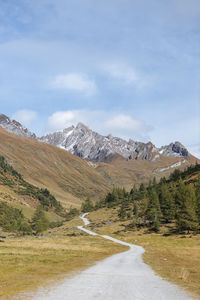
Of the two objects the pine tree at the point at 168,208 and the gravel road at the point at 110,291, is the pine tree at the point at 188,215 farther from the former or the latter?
the gravel road at the point at 110,291

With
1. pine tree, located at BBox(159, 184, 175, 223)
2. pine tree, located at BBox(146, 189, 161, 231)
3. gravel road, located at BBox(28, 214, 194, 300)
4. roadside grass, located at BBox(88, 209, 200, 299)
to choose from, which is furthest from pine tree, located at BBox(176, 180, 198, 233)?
gravel road, located at BBox(28, 214, 194, 300)

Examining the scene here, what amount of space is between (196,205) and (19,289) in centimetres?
8478

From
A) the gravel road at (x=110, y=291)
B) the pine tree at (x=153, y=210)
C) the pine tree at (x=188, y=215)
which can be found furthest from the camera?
the pine tree at (x=153, y=210)

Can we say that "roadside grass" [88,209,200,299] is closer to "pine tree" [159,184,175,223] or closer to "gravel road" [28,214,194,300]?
"gravel road" [28,214,194,300]

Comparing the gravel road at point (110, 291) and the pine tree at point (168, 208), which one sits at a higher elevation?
the pine tree at point (168, 208)

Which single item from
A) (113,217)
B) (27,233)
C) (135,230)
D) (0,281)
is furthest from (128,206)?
(0,281)

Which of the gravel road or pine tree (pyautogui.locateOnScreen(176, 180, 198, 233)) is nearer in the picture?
the gravel road

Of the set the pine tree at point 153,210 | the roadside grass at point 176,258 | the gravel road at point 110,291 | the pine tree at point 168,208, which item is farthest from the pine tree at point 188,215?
the gravel road at point 110,291

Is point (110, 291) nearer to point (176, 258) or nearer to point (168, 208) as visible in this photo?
point (176, 258)

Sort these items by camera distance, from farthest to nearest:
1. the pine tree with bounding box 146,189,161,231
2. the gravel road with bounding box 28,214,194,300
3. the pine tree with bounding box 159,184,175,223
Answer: the pine tree with bounding box 146,189,161,231
the pine tree with bounding box 159,184,175,223
the gravel road with bounding box 28,214,194,300

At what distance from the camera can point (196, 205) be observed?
290ft

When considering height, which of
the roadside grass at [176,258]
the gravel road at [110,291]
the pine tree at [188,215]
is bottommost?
the roadside grass at [176,258]

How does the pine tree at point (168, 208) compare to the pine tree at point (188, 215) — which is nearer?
the pine tree at point (188, 215)

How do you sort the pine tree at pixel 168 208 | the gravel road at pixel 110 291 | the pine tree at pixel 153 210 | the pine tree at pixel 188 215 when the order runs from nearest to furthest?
1. the gravel road at pixel 110 291
2. the pine tree at pixel 188 215
3. the pine tree at pixel 168 208
4. the pine tree at pixel 153 210
